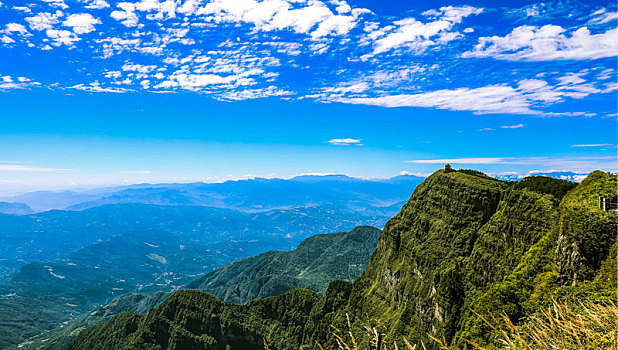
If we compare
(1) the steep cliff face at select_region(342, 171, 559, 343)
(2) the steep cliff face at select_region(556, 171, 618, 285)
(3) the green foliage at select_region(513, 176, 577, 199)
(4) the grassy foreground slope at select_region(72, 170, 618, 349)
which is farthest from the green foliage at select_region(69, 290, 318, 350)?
(2) the steep cliff face at select_region(556, 171, 618, 285)

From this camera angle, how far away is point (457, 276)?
51.1 m

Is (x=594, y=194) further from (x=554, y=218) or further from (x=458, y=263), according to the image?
(x=458, y=263)

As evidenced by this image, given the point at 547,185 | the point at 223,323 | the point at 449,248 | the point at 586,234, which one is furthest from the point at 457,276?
the point at 223,323

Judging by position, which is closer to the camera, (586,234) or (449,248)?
(586,234)

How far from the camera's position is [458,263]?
176 feet

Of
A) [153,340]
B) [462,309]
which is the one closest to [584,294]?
[462,309]

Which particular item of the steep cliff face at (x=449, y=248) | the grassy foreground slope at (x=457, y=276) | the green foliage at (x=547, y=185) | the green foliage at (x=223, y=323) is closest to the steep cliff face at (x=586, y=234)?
the grassy foreground slope at (x=457, y=276)

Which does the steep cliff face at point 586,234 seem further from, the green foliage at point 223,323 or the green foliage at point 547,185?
the green foliage at point 223,323

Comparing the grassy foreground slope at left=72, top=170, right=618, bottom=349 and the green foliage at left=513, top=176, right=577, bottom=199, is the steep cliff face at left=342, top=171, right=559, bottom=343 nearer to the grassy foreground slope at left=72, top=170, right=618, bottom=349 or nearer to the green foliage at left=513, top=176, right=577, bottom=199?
the grassy foreground slope at left=72, top=170, right=618, bottom=349

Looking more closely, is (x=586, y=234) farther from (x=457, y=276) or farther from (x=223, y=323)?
(x=223, y=323)

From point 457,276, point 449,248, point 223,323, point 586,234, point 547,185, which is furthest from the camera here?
point 223,323

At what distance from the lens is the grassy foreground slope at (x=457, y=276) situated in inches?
1158

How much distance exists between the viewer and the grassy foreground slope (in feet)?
96.5

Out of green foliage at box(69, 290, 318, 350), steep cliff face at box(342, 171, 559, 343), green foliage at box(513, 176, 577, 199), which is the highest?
green foliage at box(513, 176, 577, 199)
